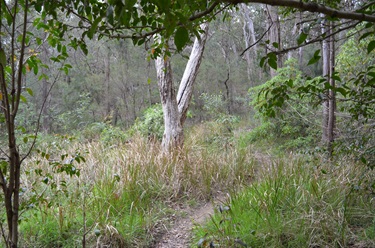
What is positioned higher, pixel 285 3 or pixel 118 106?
pixel 285 3

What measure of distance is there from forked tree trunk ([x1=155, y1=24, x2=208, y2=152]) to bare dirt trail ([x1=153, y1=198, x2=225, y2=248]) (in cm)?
202

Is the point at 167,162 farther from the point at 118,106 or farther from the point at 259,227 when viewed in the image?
the point at 118,106

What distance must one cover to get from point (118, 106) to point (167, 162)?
10.7m

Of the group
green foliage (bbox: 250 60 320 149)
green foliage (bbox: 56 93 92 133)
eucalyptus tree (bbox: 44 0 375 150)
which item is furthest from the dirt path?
green foliage (bbox: 56 93 92 133)

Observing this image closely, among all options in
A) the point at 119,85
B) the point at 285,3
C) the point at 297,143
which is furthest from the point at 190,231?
the point at 119,85

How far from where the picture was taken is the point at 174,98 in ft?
23.1

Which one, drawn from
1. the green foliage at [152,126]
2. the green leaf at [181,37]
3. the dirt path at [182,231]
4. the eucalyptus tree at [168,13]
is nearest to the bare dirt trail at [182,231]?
the dirt path at [182,231]

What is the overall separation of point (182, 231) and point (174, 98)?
3500mm

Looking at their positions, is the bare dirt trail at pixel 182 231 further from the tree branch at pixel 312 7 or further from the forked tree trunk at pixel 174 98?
the tree branch at pixel 312 7

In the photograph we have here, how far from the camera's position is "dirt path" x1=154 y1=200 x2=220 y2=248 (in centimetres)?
392

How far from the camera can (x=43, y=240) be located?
3656mm

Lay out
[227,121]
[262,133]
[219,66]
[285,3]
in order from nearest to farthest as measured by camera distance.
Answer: [285,3] < [262,133] < [227,121] < [219,66]

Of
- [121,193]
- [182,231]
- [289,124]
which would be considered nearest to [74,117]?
[289,124]

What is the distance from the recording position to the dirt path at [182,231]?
392cm
